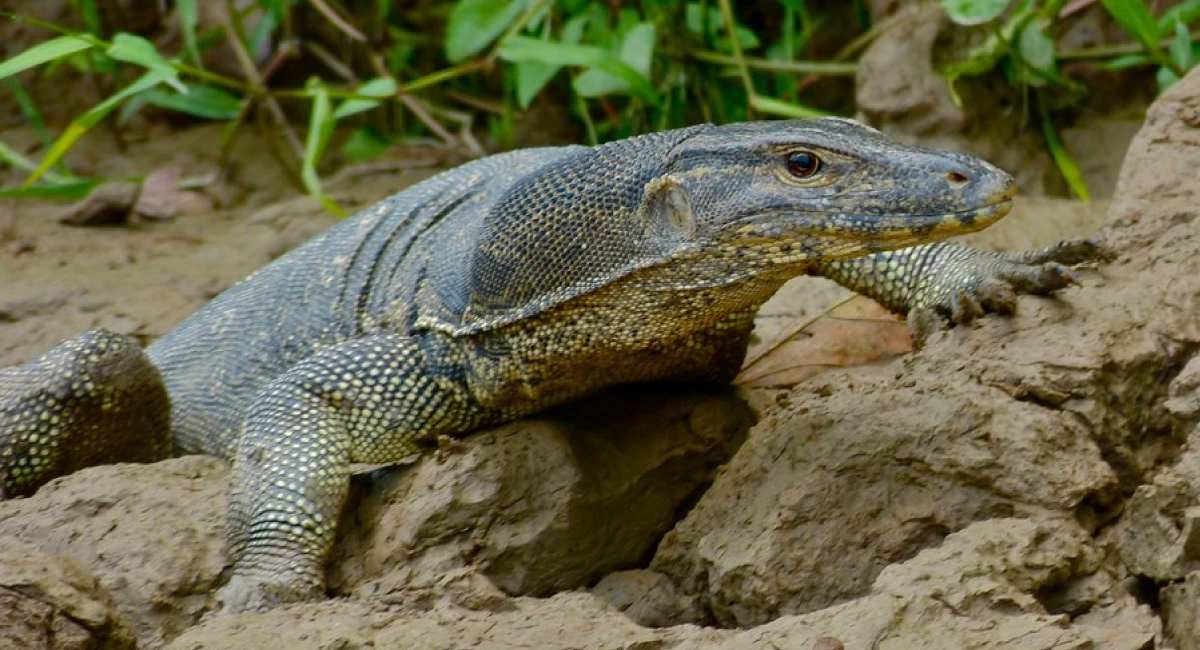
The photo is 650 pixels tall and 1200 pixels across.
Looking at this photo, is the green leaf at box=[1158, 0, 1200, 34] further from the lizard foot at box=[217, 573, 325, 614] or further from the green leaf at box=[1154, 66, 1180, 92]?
the lizard foot at box=[217, 573, 325, 614]

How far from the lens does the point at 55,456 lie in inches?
236

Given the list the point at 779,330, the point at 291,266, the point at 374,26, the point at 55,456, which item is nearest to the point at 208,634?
the point at 55,456

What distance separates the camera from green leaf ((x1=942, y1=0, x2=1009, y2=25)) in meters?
7.31

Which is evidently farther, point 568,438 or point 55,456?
point 55,456

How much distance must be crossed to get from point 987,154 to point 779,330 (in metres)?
2.20

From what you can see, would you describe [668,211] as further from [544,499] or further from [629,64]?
[629,64]

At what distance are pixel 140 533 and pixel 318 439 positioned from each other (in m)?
0.69

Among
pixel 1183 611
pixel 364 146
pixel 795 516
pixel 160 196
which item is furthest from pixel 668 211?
pixel 160 196

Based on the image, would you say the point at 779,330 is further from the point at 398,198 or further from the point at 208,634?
the point at 208,634

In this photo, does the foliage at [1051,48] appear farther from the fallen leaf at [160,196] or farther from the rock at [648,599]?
the fallen leaf at [160,196]

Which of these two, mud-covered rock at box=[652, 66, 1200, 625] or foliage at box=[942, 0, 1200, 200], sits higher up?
foliage at box=[942, 0, 1200, 200]

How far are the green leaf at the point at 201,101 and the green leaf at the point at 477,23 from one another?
5.93 ft

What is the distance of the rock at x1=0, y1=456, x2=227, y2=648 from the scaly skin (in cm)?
18

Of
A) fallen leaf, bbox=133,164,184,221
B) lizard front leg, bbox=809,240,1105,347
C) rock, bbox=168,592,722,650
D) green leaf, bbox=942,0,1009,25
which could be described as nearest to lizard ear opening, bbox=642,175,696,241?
lizard front leg, bbox=809,240,1105,347
